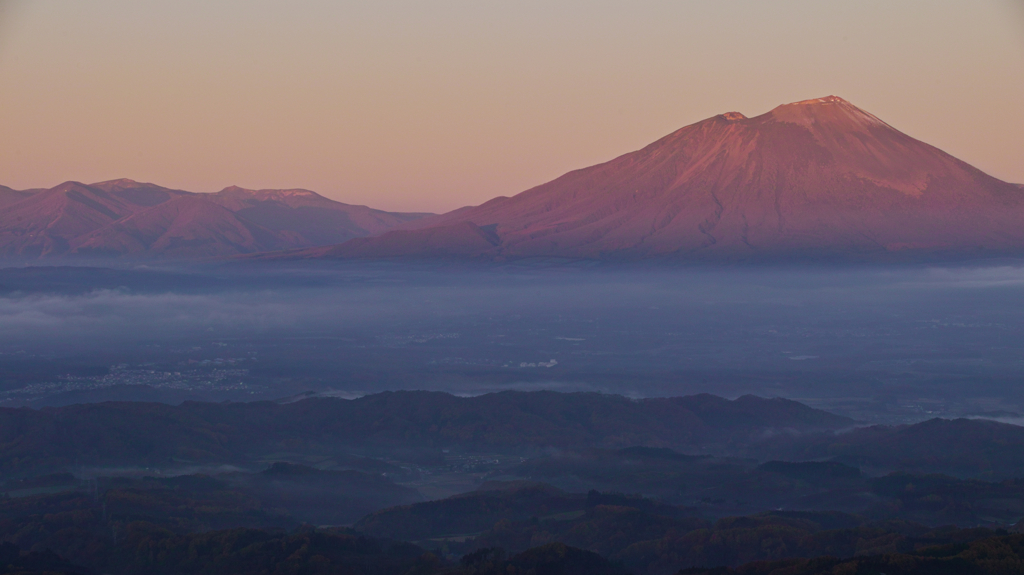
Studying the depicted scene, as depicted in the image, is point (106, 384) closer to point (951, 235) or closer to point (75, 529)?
point (75, 529)

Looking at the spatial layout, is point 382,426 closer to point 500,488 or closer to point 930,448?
point 500,488

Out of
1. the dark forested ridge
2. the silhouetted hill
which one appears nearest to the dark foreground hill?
the dark forested ridge

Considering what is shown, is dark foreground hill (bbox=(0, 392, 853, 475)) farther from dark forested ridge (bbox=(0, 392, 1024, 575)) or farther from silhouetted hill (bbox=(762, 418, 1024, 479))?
silhouetted hill (bbox=(762, 418, 1024, 479))

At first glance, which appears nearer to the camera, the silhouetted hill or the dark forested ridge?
the dark forested ridge

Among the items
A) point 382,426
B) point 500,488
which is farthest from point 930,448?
point 382,426

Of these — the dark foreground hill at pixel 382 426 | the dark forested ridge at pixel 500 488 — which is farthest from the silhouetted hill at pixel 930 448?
the dark foreground hill at pixel 382 426

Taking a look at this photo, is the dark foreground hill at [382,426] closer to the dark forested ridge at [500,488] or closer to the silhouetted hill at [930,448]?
the dark forested ridge at [500,488]

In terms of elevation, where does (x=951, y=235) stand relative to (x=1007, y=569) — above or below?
above

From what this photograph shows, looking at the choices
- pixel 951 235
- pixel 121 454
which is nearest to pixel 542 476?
pixel 121 454
